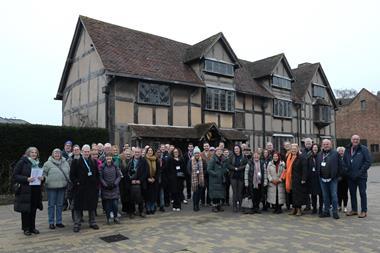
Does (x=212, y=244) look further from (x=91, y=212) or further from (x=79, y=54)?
(x=79, y=54)

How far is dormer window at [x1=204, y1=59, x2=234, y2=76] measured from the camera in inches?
814

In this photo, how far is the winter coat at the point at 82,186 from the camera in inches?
307

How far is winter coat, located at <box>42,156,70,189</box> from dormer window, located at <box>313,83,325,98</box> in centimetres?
2465

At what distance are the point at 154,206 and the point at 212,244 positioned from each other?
343 centimetres

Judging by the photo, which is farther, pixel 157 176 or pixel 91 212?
pixel 157 176

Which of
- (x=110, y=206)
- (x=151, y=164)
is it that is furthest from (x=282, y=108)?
(x=110, y=206)

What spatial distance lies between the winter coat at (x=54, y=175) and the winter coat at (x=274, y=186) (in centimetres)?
518

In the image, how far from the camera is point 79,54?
19.8 meters

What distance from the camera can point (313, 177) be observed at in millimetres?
9211

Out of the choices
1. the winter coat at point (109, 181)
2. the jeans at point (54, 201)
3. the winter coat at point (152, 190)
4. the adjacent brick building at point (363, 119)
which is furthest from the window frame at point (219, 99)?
the adjacent brick building at point (363, 119)

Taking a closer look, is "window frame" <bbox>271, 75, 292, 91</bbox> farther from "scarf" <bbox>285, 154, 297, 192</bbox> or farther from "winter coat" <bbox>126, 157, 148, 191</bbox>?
"winter coat" <bbox>126, 157, 148, 191</bbox>

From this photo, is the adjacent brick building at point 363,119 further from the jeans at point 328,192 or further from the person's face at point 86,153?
the person's face at point 86,153

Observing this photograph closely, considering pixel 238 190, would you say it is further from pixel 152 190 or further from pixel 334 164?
pixel 334 164

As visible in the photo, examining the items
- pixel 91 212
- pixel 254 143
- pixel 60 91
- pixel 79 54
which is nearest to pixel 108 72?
pixel 79 54
